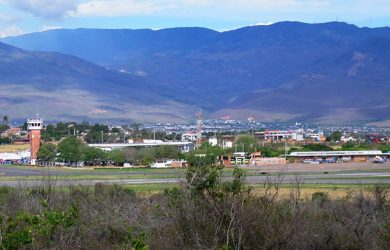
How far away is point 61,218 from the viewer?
1413cm

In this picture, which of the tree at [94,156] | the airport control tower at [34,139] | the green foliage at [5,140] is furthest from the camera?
the green foliage at [5,140]

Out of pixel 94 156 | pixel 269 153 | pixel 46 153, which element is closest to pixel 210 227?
pixel 94 156

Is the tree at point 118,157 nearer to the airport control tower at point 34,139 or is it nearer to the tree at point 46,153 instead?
the tree at point 46,153

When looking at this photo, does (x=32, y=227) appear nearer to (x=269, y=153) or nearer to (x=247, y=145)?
(x=269, y=153)

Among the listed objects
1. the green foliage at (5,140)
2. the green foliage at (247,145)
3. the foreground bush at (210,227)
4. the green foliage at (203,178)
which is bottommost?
the foreground bush at (210,227)

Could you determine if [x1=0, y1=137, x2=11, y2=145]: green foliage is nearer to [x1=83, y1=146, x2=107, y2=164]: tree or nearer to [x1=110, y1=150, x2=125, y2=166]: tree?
Result: [x1=83, y1=146, x2=107, y2=164]: tree

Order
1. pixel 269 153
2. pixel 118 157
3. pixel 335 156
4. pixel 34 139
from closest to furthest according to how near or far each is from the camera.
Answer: pixel 335 156, pixel 118 157, pixel 269 153, pixel 34 139

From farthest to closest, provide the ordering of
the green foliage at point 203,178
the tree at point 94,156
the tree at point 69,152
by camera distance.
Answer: the tree at point 94,156 → the tree at point 69,152 → the green foliage at point 203,178

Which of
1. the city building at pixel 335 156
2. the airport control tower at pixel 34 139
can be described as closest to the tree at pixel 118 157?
the airport control tower at pixel 34 139

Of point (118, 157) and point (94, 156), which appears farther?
point (94, 156)

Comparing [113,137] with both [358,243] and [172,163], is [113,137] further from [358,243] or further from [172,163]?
[358,243]

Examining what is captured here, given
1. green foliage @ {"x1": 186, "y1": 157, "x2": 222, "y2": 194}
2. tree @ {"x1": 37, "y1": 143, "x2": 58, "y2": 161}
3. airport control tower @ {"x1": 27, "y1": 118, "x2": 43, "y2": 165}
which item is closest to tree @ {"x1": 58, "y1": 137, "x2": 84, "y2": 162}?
tree @ {"x1": 37, "y1": 143, "x2": 58, "y2": 161}

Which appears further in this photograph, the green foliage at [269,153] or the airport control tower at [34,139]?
the airport control tower at [34,139]

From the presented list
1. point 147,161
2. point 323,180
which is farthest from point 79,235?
point 147,161
